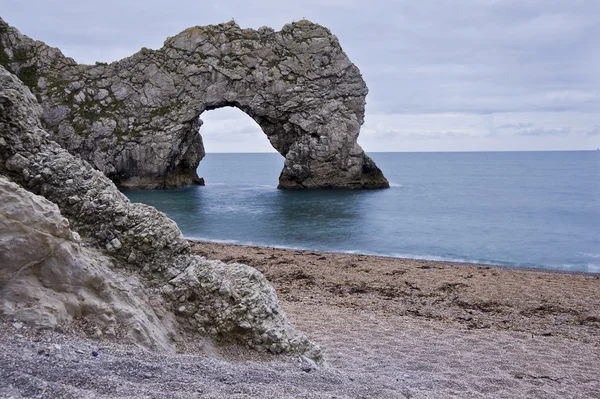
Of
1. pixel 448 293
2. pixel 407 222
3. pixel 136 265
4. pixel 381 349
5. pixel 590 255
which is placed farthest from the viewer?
pixel 407 222

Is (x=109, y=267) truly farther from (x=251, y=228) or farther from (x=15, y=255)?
(x=251, y=228)

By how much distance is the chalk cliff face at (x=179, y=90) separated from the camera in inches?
2147

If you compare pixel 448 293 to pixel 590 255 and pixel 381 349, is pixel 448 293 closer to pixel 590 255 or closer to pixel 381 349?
pixel 381 349

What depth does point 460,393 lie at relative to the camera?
714cm

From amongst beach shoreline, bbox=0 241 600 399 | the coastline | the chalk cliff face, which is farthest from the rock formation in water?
the chalk cliff face

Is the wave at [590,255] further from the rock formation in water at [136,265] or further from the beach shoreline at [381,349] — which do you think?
the rock formation in water at [136,265]

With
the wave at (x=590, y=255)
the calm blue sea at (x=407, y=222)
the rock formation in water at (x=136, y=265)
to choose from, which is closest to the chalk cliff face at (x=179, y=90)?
the calm blue sea at (x=407, y=222)

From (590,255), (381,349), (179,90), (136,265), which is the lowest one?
(590,255)

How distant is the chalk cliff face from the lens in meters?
54.5

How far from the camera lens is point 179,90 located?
181ft

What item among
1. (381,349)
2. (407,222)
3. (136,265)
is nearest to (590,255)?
(407,222)

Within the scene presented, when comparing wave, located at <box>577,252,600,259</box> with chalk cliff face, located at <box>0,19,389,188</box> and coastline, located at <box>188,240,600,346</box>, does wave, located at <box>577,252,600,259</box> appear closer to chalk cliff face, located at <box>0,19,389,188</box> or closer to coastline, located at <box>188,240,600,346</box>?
coastline, located at <box>188,240,600,346</box>

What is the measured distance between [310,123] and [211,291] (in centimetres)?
5091

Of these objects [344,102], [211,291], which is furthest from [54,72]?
[211,291]
